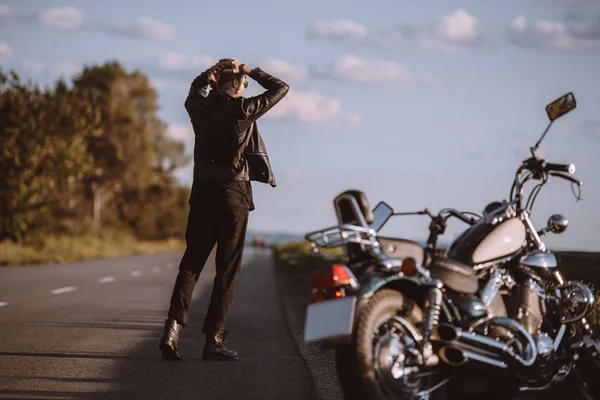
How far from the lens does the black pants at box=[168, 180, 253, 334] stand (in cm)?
767

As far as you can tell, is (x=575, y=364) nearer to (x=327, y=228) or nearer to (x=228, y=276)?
(x=327, y=228)

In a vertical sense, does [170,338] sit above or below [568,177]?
below

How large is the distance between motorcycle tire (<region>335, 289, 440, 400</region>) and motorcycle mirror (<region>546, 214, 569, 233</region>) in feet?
4.72

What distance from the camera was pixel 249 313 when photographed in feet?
43.5

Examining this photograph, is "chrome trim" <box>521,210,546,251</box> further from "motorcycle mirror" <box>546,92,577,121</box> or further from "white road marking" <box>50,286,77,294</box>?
"white road marking" <box>50,286,77,294</box>

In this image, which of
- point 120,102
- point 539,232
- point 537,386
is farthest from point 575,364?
point 120,102

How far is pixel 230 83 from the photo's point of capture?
7617mm

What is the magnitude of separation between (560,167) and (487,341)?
1236 millimetres

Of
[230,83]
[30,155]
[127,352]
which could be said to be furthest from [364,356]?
[30,155]

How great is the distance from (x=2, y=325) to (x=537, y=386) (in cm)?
653

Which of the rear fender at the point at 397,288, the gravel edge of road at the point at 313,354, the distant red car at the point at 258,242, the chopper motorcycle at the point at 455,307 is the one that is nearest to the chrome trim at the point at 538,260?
the chopper motorcycle at the point at 455,307

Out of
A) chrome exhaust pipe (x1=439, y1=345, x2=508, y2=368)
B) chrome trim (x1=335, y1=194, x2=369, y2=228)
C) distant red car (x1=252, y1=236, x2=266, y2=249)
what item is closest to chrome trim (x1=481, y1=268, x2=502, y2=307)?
chrome exhaust pipe (x1=439, y1=345, x2=508, y2=368)

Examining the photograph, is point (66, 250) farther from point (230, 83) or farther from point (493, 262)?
point (493, 262)

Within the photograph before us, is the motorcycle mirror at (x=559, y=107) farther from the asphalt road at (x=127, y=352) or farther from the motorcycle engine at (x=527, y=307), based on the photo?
the asphalt road at (x=127, y=352)
